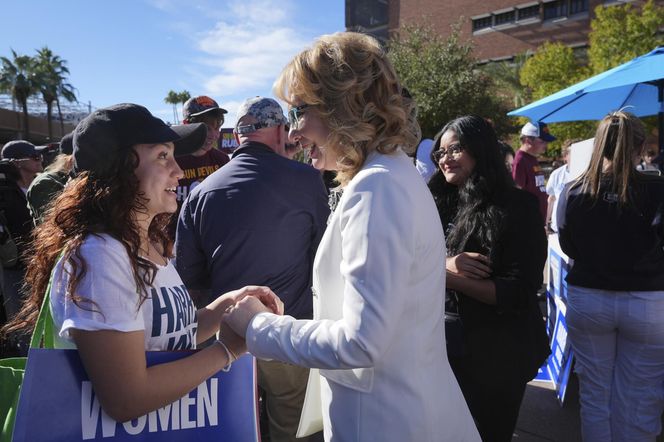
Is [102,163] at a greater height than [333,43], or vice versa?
[333,43]

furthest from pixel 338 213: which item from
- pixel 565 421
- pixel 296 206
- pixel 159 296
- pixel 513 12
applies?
pixel 513 12

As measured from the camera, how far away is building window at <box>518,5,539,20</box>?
39.0m

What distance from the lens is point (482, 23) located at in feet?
139

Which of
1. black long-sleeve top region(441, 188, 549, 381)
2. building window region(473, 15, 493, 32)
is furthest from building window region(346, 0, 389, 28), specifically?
black long-sleeve top region(441, 188, 549, 381)

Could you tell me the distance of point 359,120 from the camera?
141 cm

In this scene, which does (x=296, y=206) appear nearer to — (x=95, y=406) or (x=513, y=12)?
(x=95, y=406)

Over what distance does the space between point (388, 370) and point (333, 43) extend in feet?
3.09

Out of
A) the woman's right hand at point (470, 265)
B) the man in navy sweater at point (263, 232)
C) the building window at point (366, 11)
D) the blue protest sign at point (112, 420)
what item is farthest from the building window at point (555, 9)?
the blue protest sign at point (112, 420)

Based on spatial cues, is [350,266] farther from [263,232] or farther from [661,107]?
[661,107]

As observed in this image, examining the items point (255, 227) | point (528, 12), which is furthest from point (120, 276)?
point (528, 12)

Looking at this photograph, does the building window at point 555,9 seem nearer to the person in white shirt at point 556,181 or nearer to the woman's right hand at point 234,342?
the person in white shirt at point 556,181

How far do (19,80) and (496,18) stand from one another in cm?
4560

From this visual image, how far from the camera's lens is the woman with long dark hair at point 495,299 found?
228cm

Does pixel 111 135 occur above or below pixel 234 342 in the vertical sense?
above
